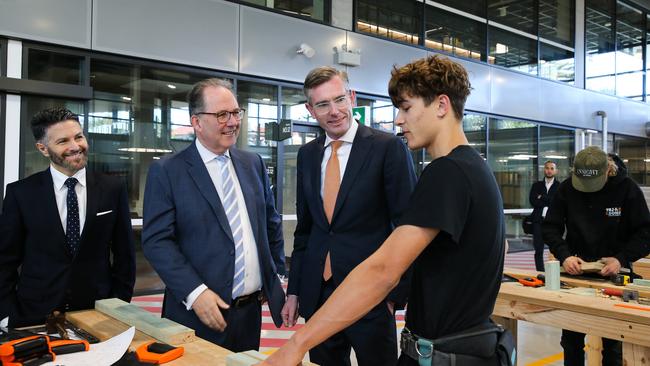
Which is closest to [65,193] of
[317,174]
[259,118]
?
[317,174]

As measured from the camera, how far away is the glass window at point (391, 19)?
785 centimetres

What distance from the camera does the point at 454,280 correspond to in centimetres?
117

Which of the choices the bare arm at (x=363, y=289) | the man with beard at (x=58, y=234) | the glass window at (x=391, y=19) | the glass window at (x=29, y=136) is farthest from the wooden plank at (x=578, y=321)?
the glass window at (x=391, y=19)

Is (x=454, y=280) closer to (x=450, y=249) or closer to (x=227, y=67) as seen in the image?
(x=450, y=249)

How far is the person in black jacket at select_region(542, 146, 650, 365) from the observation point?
110 inches

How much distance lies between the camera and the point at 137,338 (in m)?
1.44

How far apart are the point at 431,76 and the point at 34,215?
1.58 meters

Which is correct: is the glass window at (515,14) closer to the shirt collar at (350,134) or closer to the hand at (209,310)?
the shirt collar at (350,134)

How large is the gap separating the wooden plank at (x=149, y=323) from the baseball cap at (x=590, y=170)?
230cm

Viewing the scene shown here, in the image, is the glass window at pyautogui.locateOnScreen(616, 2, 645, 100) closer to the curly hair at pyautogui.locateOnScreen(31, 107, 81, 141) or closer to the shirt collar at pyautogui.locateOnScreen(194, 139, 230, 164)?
the shirt collar at pyautogui.locateOnScreen(194, 139, 230, 164)

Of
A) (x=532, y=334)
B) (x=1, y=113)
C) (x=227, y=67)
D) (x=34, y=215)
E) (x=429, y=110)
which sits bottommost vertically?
(x=532, y=334)

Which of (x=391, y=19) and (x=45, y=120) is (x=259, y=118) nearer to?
(x=391, y=19)

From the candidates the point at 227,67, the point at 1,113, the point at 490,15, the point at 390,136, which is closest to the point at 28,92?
the point at 1,113

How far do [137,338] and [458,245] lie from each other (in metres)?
0.90
